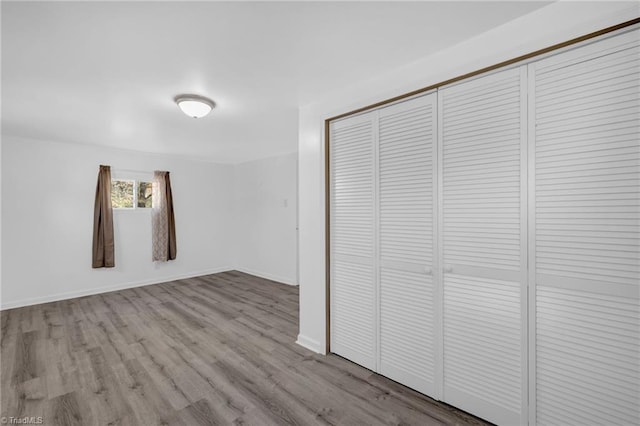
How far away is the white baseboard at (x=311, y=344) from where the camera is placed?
2728mm

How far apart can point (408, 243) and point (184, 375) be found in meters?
2.12

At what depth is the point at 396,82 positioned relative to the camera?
2.22m

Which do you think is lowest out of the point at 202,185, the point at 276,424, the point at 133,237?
the point at 276,424

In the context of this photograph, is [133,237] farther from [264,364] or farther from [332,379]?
[332,379]

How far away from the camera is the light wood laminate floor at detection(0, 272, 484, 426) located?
1.93m

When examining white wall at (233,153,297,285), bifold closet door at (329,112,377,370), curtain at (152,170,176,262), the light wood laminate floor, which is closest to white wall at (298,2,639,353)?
bifold closet door at (329,112,377,370)

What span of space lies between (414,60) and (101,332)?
4149mm

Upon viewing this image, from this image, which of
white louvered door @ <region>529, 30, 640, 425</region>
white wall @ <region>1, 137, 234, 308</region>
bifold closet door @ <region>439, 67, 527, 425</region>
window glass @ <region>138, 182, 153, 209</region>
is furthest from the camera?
window glass @ <region>138, 182, 153, 209</region>

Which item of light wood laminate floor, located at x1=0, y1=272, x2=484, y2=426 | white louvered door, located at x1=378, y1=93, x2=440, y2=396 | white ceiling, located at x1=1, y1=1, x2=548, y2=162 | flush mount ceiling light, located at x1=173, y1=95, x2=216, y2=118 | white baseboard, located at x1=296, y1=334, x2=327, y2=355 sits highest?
white ceiling, located at x1=1, y1=1, x2=548, y2=162

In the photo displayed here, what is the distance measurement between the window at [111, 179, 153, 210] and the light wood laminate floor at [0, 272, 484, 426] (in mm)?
1875

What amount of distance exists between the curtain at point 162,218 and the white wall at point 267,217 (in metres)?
1.46

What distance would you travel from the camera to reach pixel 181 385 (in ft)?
7.38

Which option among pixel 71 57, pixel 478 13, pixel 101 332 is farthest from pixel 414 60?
pixel 101 332

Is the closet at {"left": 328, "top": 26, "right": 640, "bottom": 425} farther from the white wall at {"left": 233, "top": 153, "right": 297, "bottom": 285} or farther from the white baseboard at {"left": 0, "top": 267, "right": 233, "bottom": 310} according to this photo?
the white baseboard at {"left": 0, "top": 267, "right": 233, "bottom": 310}
